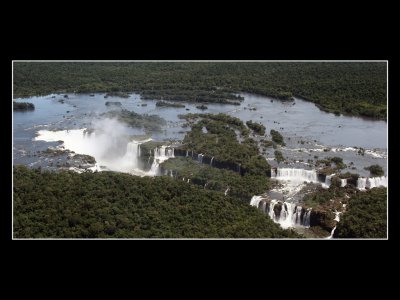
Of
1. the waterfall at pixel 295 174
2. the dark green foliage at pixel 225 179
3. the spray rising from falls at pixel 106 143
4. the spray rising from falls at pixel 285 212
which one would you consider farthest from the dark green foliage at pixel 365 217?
the spray rising from falls at pixel 106 143

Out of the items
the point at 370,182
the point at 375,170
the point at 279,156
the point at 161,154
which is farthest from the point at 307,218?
the point at 161,154

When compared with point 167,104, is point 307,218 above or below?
below

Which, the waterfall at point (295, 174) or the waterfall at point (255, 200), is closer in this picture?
→ the waterfall at point (255, 200)

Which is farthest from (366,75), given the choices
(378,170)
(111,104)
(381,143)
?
(111,104)

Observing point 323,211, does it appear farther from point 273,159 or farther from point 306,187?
point 273,159

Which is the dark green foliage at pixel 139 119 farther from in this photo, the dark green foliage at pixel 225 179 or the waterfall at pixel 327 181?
the waterfall at pixel 327 181

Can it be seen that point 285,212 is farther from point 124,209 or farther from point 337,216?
point 124,209
